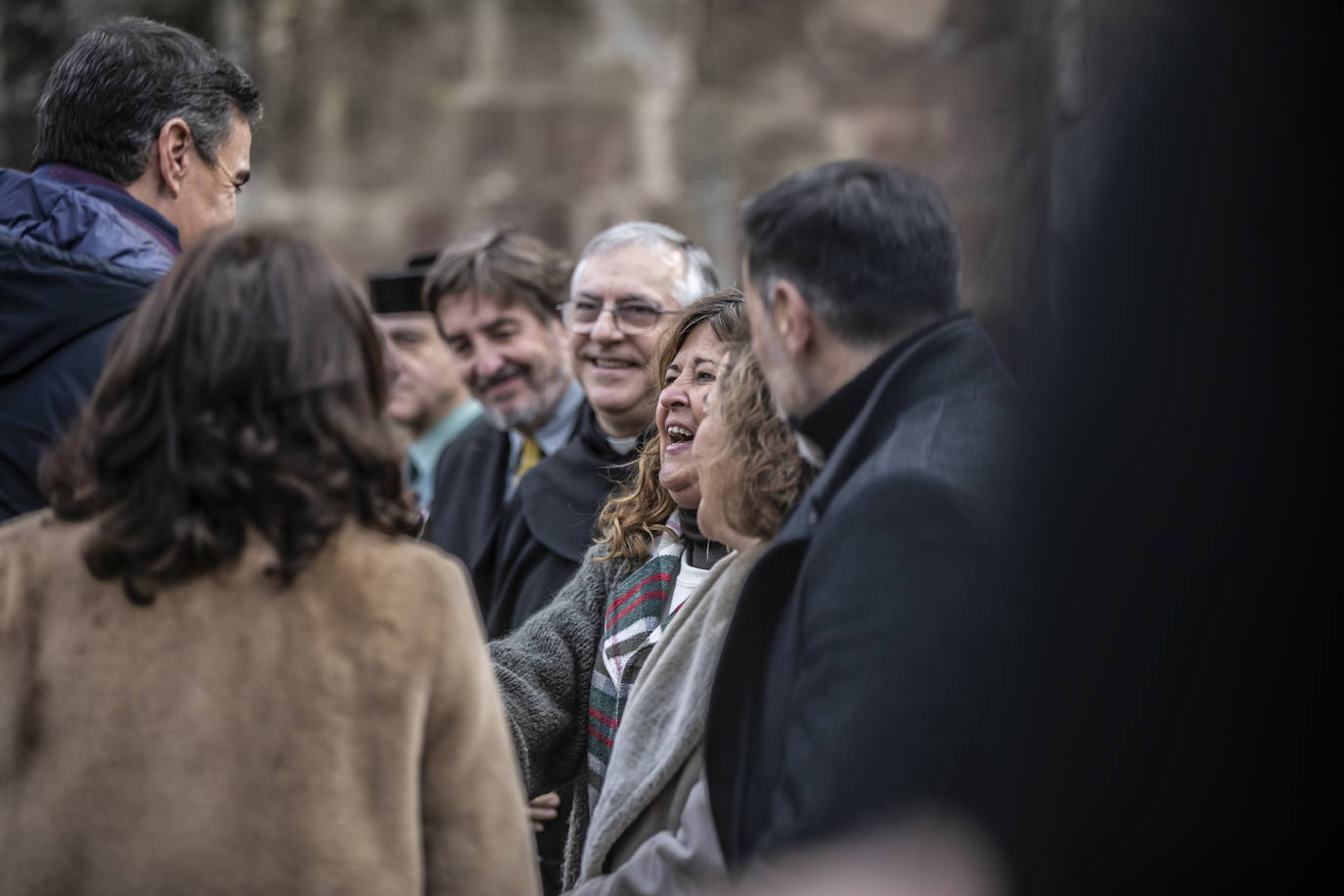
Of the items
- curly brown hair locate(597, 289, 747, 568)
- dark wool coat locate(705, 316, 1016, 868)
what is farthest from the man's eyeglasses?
dark wool coat locate(705, 316, 1016, 868)

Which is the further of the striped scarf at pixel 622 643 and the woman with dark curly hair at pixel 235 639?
the striped scarf at pixel 622 643

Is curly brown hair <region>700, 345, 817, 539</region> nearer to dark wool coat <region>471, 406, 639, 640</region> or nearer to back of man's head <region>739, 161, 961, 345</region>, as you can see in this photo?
back of man's head <region>739, 161, 961, 345</region>

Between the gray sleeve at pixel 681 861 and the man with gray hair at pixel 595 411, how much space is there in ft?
4.40

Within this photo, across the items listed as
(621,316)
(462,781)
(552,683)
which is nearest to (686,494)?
(552,683)

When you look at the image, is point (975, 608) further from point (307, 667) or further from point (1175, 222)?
point (1175, 222)

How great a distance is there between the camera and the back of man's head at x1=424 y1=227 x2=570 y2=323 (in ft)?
14.8

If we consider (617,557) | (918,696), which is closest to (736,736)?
(918,696)

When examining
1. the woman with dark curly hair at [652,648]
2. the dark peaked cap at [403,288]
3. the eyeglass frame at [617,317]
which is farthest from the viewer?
the dark peaked cap at [403,288]

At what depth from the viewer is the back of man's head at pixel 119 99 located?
8.99 ft

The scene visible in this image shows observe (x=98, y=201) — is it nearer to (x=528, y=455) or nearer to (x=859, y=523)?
(x=859, y=523)

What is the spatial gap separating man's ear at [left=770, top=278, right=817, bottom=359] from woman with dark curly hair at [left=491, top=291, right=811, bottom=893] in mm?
368

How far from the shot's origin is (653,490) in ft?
9.33

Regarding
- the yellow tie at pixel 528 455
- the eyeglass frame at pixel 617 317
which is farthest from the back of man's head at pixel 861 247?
the yellow tie at pixel 528 455

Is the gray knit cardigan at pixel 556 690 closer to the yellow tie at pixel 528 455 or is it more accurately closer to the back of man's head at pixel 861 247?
the back of man's head at pixel 861 247
